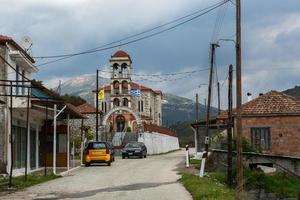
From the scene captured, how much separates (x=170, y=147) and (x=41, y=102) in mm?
52961

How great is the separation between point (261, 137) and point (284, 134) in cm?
176

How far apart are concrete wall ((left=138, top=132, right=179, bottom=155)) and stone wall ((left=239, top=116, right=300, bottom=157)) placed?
22.6 metres

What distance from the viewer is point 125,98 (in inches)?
3671

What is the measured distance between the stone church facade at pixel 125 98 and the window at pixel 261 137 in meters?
32.2

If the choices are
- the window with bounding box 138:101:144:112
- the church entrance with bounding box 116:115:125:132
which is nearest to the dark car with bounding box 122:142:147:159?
the church entrance with bounding box 116:115:125:132

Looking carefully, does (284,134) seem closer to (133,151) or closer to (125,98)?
(133,151)

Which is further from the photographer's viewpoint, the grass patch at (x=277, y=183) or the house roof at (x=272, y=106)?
the house roof at (x=272, y=106)

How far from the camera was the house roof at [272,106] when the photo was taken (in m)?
44.0

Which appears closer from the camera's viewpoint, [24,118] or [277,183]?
[277,183]

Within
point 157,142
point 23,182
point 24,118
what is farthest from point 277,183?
point 157,142

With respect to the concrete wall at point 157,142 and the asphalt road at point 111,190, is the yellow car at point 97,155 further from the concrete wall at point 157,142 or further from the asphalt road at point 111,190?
the concrete wall at point 157,142

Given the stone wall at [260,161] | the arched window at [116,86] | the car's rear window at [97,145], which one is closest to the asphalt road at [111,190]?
the stone wall at [260,161]

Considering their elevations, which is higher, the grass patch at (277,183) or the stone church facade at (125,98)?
the stone church facade at (125,98)

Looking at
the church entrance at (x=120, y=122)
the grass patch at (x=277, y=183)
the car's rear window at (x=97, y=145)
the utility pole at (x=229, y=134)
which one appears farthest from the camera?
the church entrance at (x=120, y=122)
